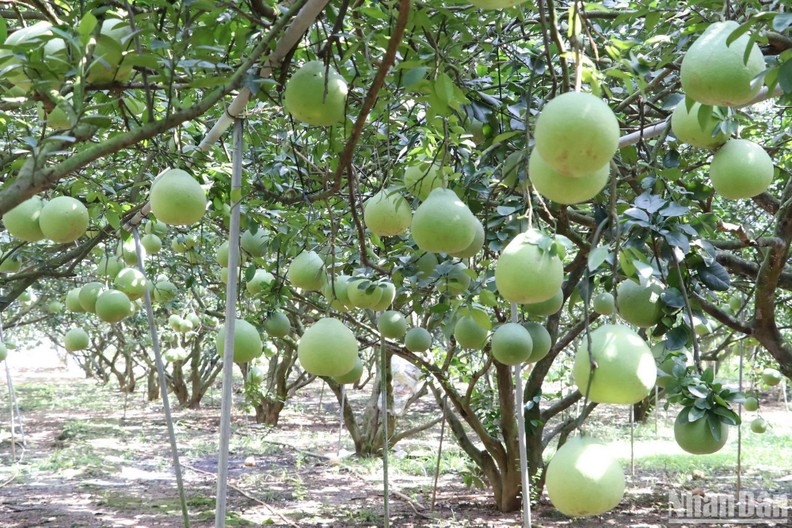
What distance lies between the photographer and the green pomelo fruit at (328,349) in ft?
6.16

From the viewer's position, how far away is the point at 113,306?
3.04 metres

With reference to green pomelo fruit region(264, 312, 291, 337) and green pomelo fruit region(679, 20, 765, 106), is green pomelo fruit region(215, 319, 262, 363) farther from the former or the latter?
green pomelo fruit region(679, 20, 765, 106)

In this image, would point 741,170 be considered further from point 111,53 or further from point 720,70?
point 111,53

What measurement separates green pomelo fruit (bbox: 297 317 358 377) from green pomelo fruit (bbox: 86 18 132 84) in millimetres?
846

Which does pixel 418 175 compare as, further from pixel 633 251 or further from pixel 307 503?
pixel 307 503

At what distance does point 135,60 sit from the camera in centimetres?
131

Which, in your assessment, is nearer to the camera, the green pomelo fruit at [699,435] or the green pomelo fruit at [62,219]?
the green pomelo fruit at [699,435]

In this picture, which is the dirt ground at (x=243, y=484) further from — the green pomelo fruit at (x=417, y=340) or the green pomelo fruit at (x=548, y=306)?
the green pomelo fruit at (x=548, y=306)

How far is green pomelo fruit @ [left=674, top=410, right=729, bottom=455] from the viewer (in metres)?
1.33

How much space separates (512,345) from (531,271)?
3.06ft

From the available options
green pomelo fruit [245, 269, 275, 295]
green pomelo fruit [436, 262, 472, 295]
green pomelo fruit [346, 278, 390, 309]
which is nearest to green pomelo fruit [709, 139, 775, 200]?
green pomelo fruit [436, 262, 472, 295]

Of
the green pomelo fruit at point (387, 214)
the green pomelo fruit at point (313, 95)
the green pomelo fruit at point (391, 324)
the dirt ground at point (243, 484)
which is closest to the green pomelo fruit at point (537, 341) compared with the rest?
the green pomelo fruit at point (387, 214)

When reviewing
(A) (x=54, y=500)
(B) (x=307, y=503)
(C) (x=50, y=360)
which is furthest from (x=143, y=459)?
(C) (x=50, y=360)

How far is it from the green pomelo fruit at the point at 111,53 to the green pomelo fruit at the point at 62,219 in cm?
98
